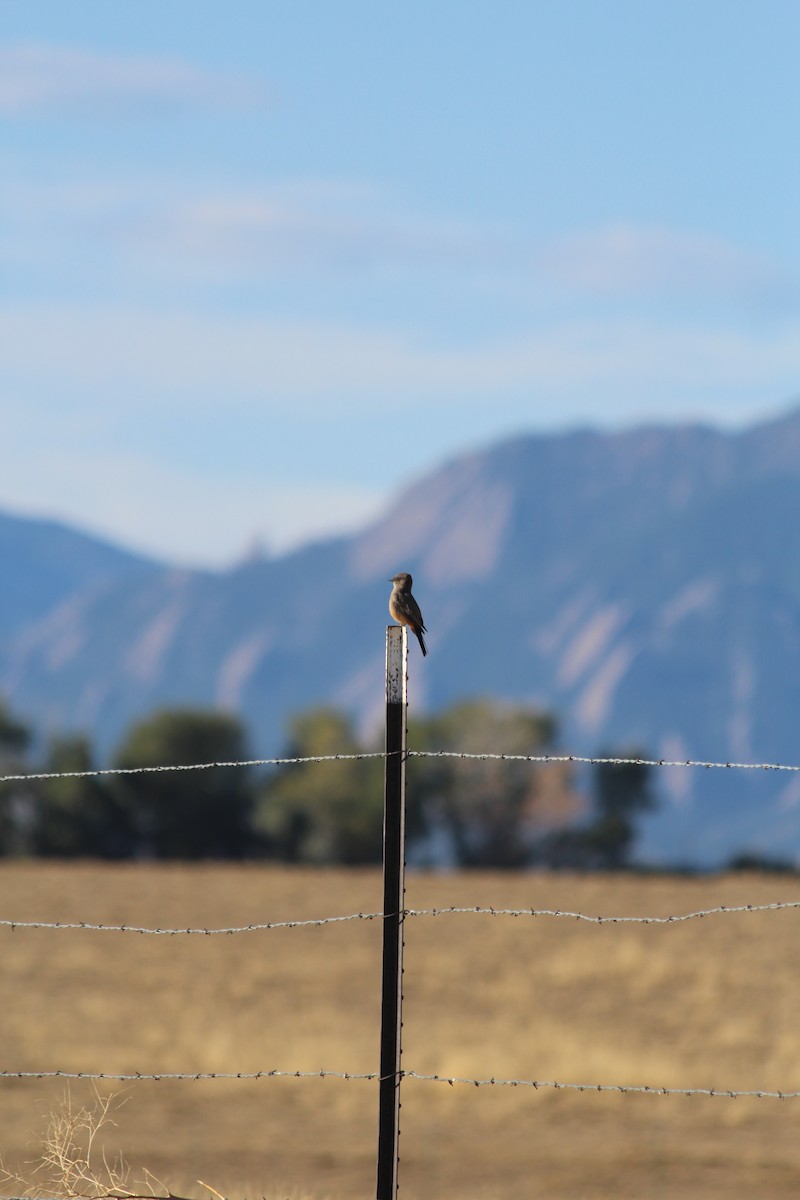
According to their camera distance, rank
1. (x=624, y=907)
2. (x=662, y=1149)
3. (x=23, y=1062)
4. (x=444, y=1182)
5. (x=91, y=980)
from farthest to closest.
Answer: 1. (x=624, y=907)
2. (x=91, y=980)
3. (x=23, y=1062)
4. (x=662, y=1149)
5. (x=444, y=1182)

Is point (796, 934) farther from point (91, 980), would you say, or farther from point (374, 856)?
point (374, 856)

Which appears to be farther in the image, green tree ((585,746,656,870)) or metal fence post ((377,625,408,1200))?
green tree ((585,746,656,870))

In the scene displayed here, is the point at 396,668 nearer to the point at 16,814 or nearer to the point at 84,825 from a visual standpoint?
the point at 84,825

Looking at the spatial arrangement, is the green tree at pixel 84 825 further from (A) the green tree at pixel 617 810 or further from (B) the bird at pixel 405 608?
(B) the bird at pixel 405 608

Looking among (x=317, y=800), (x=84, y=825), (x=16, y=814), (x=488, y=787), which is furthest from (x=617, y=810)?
(x=16, y=814)

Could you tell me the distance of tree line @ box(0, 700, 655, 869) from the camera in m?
86.6

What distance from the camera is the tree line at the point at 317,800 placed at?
86625 mm

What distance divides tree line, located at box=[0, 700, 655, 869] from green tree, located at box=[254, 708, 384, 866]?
10 cm

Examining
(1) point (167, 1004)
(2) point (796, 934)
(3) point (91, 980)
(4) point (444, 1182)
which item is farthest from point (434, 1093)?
(2) point (796, 934)

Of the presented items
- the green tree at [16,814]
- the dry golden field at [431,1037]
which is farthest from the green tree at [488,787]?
the dry golden field at [431,1037]

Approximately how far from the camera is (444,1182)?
20.3 meters

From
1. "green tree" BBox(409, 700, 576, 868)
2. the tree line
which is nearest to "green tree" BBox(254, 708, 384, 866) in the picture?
the tree line

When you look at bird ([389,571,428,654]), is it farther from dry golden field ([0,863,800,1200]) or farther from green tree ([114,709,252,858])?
green tree ([114,709,252,858])

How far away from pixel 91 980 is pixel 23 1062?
11.0m
